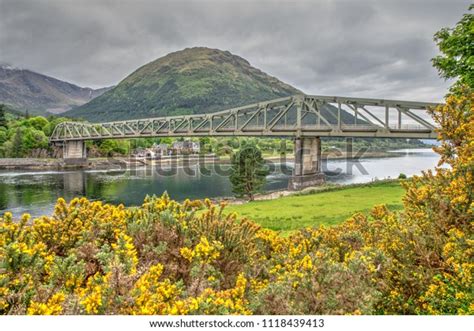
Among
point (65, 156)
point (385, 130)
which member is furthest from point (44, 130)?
point (385, 130)

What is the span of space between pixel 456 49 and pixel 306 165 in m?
25.2

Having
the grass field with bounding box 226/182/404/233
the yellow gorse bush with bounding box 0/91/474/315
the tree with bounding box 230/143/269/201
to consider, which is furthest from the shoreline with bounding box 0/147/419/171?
the yellow gorse bush with bounding box 0/91/474/315

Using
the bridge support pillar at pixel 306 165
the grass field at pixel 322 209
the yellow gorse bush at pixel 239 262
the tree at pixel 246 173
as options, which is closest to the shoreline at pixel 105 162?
the bridge support pillar at pixel 306 165

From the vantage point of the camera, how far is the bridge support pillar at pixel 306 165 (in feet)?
108

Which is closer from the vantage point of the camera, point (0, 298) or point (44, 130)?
point (0, 298)

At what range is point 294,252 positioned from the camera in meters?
3.71

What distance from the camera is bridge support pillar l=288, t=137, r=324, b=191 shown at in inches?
1300

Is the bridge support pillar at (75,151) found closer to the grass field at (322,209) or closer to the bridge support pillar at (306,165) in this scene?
the bridge support pillar at (306,165)

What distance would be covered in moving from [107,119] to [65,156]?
12560 cm

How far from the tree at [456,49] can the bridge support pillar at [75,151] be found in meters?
79.5

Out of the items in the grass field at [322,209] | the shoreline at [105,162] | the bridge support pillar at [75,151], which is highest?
the bridge support pillar at [75,151]
